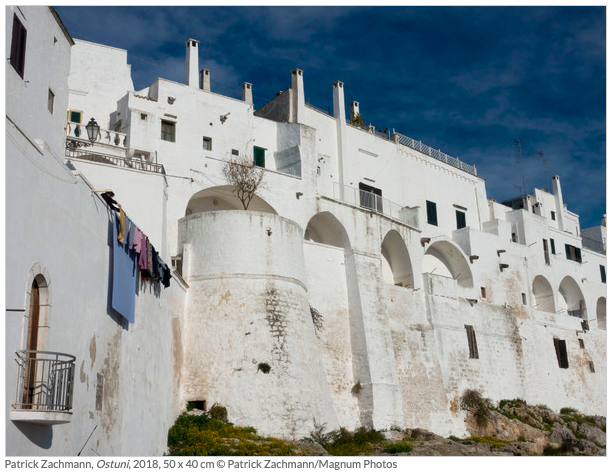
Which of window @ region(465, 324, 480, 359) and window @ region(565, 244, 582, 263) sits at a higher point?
window @ region(565, 244, 582, 263)

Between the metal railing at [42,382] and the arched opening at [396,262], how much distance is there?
22.3 metres

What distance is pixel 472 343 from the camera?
110ft

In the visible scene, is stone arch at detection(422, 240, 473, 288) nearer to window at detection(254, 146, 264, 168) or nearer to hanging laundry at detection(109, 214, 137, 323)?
window at detection(254, 146, 264, 168)

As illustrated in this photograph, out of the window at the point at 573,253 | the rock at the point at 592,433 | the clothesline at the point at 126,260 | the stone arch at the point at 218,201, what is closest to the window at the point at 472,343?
the rock at the point at 592,433

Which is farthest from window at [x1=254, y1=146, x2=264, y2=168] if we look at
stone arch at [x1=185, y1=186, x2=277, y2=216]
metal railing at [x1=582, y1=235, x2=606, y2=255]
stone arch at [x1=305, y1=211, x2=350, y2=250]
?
metal railing at [x1=582, y1=235, x2=606, y2=255]

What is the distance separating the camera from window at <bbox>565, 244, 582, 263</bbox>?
46.7 meters

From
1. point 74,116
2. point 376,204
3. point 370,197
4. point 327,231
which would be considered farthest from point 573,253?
point 74,116

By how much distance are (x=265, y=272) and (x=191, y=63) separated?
36.6 feet

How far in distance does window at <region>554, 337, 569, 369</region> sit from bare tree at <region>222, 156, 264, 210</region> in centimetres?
2125

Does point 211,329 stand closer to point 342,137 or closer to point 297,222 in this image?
point 297,222

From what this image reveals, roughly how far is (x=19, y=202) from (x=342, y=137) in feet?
78.1

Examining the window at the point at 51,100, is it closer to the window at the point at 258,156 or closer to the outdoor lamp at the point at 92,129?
the outdoor lamp at the point at 92,129

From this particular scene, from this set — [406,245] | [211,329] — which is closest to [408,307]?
[406,245]

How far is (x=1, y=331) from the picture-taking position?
10398 mm
